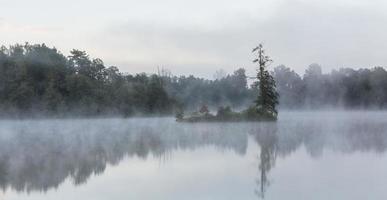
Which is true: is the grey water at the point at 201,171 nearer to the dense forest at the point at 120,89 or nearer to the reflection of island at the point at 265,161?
the reflection of island at the point at 265,161

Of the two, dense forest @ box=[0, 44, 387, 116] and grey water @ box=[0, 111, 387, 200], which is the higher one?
dense forest @ box=[0, 44, 387, 116]

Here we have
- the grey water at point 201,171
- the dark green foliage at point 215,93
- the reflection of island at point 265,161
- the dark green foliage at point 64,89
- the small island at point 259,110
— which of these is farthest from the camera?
the dark green foliage at point 215,93

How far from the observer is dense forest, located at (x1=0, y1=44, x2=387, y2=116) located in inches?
2308

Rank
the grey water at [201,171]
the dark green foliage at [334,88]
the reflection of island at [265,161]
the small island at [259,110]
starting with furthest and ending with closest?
the dark green foliage at [334,88], the small island at [259,110], the reflection of island at [265,161], the grey water at [201,171]

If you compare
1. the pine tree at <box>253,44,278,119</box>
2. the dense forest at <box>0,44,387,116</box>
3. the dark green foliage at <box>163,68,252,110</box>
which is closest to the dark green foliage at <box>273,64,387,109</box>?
the dense forest at <box>0,44,387,116</box>

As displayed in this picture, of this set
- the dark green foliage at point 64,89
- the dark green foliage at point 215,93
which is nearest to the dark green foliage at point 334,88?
the dark green foliage at point 215,93

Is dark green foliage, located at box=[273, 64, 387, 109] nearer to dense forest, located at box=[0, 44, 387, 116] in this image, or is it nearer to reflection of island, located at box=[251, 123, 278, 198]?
dense forest, located at box=[0, 44, 387, 116]

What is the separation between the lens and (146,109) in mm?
70562

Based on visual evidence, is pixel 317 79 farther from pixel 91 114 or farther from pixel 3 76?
pixel 3 76

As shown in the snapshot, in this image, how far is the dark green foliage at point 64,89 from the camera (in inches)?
2277

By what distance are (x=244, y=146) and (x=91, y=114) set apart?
48.1 m

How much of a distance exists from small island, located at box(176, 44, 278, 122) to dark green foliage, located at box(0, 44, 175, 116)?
21588 millimetres

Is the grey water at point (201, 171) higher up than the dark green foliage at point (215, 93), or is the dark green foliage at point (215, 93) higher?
the dark green foliage at point (215, 93)

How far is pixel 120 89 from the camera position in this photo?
229 ft
